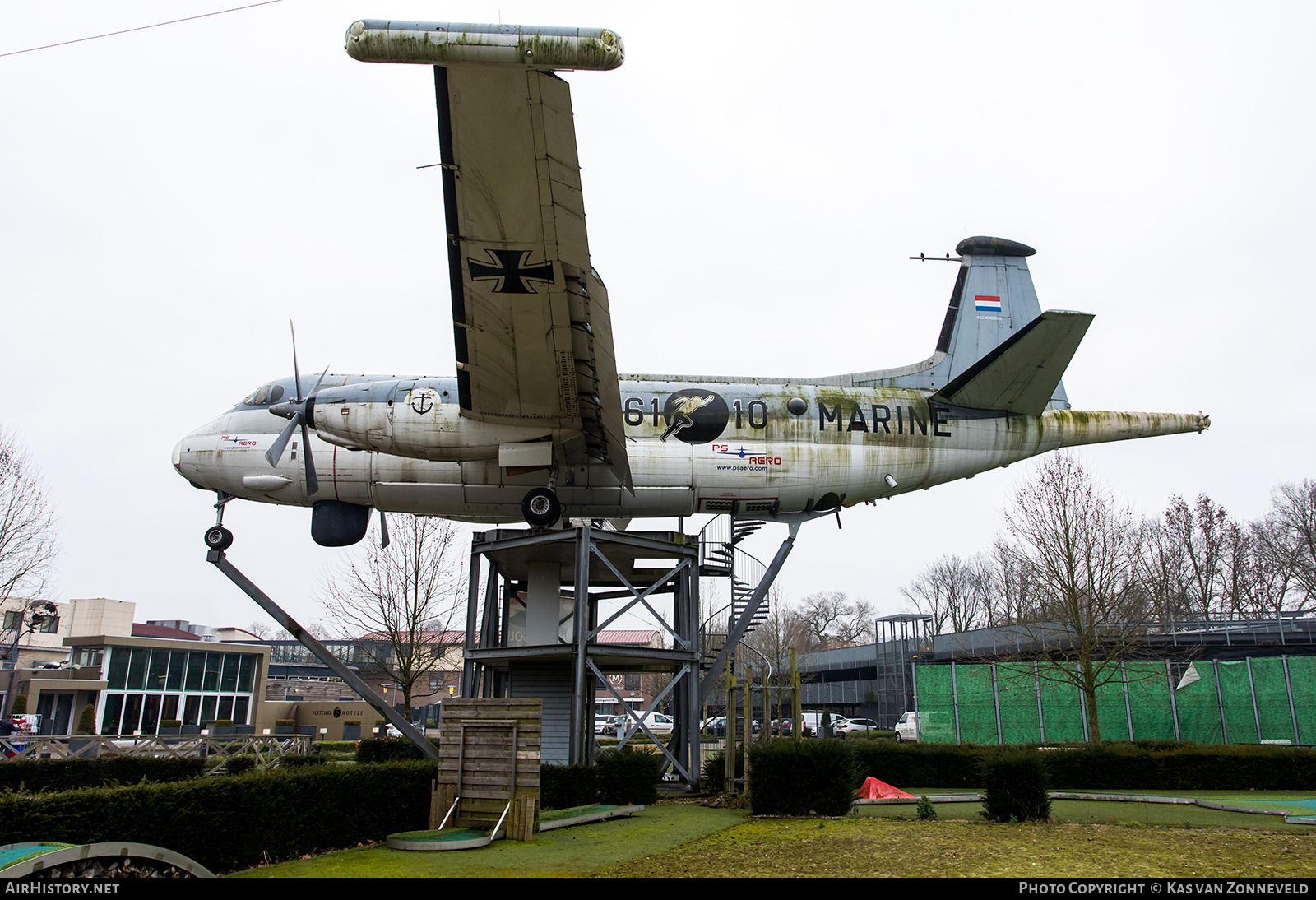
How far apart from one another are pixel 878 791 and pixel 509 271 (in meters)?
14.6

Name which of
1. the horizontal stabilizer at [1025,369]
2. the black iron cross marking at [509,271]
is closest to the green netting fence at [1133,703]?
the horizontal stabilizer at [1025,369]

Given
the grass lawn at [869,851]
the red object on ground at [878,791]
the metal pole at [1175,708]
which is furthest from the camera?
the metal pole at [1175,708]

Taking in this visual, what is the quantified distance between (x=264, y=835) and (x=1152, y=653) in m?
34.4

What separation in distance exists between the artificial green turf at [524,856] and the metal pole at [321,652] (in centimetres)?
542

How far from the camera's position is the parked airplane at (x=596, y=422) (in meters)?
16.8

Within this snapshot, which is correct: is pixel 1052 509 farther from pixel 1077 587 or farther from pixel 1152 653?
pixel 1152 653

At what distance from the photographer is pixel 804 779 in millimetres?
15750

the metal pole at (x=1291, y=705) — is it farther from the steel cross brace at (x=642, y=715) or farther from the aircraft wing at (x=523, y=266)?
the aircraft wing at (x=523, y=266)

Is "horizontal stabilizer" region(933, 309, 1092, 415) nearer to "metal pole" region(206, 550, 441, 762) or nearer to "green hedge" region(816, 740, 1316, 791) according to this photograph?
"green hedge" region(816, 740, 1316, 791)

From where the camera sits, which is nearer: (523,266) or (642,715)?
(523,266)

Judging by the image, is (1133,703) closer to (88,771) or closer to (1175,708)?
(1175,708)

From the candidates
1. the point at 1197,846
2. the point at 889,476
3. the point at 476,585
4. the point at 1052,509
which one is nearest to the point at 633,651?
the point at 476,585

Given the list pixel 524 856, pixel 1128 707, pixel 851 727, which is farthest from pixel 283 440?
pixel 851 727
